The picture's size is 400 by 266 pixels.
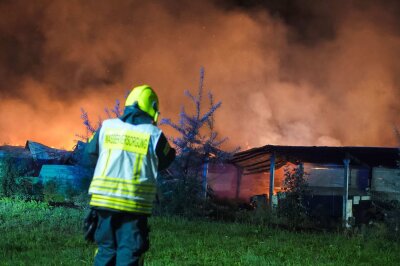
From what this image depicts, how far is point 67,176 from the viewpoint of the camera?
19453mm

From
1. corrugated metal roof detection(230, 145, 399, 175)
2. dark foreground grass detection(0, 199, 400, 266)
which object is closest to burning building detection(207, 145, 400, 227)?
corrugated metal roof detection(230, 145, 399, 175)

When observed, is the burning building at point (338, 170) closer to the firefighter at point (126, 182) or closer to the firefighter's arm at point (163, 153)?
the firefighter's arm at point (163, 153)

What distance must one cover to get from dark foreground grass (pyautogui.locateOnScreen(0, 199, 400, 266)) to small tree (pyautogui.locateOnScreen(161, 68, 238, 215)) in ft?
4.82

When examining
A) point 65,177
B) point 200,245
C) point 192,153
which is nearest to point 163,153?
point 200,245

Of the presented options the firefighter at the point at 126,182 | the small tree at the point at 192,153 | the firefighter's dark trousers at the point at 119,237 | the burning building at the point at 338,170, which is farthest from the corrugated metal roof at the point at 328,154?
the firefighter's dark trousers at the point at 119,237

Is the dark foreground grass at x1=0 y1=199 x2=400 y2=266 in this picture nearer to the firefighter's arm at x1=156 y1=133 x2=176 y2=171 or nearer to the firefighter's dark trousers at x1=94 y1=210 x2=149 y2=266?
the firefighter's dark trousers at x1=94 y1=210 x2=149 y2=266

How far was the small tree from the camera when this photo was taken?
13922 millimetres

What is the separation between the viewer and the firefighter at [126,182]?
13.6ft

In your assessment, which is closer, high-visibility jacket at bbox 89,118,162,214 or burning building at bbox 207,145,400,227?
high-visibility jacket at bbox 89,118,162,214

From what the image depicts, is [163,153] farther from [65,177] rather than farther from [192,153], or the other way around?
[65,177]

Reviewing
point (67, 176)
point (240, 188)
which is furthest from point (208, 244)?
point (240, 188)

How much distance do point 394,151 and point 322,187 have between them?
12.7 ft

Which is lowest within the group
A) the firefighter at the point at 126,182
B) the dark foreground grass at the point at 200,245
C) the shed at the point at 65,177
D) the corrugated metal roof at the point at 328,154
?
the dark foreground grass at the point at 200,245

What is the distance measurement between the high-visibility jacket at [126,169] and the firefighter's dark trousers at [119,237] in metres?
0.13
